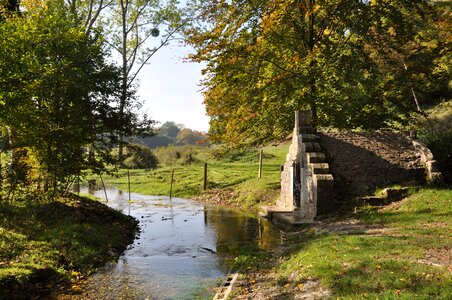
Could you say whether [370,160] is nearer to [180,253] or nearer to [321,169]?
[321,169]

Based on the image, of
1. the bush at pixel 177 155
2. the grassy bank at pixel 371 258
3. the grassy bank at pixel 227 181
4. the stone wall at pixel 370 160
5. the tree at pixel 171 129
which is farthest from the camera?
the tree at pixel 171 129

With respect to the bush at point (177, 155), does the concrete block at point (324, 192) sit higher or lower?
lower

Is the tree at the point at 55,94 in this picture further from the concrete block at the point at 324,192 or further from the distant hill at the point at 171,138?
the distant hill at the point at 171,138

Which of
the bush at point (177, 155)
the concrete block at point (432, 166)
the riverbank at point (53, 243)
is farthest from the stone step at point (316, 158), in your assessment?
the bush at point (177, 155)

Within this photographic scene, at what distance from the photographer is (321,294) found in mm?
6598

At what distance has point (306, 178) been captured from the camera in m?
15.2

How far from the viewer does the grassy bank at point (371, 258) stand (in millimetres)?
6176

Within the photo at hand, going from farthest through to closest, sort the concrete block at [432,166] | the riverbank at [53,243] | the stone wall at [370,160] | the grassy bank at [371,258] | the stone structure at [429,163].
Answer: the stone wall at [370,160] → the concrete block at [432,166] → the stone structure at [429,163] → the riverbank at [53,243] → the grassy bank at [371,258]

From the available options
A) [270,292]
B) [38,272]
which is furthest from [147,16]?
[270,292]

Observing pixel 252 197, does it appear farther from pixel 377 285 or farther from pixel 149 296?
pixel 377 285

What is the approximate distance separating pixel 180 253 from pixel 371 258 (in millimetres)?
7138

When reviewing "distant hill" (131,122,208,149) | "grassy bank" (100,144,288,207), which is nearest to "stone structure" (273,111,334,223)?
"grassy bank" (100,144,288,207)

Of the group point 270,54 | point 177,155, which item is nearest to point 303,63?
point 270,54

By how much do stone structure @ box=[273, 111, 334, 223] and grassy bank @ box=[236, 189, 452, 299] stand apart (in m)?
1.40
